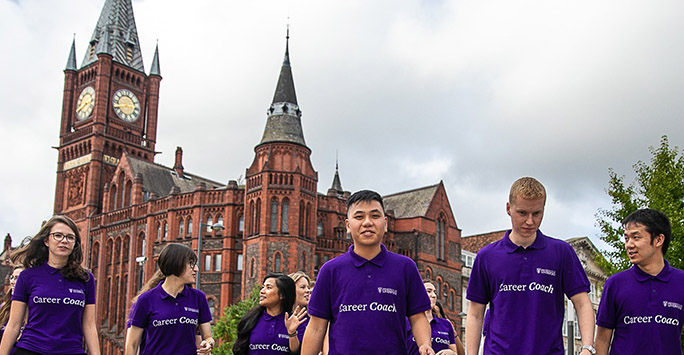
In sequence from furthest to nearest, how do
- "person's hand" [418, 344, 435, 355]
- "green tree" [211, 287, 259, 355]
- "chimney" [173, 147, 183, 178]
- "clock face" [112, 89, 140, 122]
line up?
1. "chimney" [173, 147, 183, 178]
2. "clock face" [112, 89, 140, 122]
3. "green tree" [211, 287, 259, 355]
4. "person's hand" [418, 344, 435, 355]

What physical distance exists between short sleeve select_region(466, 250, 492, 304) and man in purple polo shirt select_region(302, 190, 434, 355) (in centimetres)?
49

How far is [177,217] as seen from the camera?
183ft

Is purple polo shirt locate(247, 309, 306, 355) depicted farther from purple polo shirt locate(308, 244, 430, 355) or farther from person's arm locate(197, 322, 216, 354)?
purple polo shirt locate(308, 244, 430, 355)

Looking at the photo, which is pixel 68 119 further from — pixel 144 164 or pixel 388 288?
pixel 388 288

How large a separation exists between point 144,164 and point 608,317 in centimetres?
6187

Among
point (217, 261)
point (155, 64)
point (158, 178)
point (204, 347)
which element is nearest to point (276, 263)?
point (217, 261)

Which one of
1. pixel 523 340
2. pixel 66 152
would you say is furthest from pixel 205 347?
pixel 66 152

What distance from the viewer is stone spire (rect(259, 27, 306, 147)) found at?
52.3 metres

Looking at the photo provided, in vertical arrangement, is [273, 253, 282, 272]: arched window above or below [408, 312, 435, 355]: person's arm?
above

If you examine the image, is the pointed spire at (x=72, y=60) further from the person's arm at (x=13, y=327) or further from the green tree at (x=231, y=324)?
the person's arm at (x=13, y=327)

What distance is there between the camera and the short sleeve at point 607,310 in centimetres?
618

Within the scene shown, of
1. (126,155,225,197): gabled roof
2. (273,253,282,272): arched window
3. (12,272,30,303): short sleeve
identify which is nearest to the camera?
(12,272,30,303): short sleeve

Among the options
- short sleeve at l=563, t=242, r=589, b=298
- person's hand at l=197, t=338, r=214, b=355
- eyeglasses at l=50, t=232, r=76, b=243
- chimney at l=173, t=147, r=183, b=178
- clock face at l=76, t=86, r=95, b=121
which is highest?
clock face at l=76, t=86, r=95, b=121

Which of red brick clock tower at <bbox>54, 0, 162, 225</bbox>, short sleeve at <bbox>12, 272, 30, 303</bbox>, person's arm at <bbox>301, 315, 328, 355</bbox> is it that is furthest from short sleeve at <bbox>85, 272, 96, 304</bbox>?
red brick clock tower at <bbox>54, 0, 162, 225</bbox>
